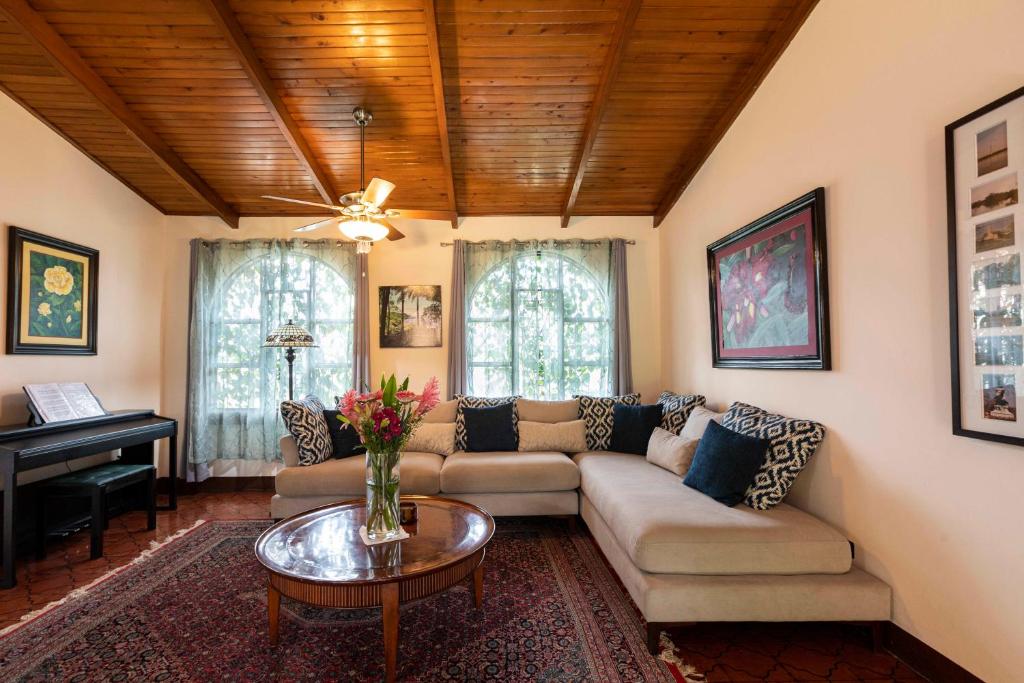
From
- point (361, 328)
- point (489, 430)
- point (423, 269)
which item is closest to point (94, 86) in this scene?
point (361, 328)

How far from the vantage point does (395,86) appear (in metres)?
3.26

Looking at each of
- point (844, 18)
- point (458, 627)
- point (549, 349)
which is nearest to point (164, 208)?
point (549, 349)

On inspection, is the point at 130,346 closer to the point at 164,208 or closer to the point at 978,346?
the point at 164,208

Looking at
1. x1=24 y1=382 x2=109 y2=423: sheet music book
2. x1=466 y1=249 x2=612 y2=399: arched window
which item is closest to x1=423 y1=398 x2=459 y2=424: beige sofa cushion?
x1=466 y1=249 x2=612 y2=399: arched window

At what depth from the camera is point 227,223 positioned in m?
4.71

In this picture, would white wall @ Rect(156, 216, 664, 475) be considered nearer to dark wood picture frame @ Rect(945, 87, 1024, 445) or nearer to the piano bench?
the piano bench

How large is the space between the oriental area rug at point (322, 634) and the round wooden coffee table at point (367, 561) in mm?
181

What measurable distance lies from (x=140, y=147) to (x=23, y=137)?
2.23 ft

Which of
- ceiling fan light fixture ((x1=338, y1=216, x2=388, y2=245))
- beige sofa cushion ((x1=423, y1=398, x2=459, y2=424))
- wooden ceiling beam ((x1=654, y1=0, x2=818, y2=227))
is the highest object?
wooden ceiling beam ((x1=654, y1=0, x2=818, y2=227))

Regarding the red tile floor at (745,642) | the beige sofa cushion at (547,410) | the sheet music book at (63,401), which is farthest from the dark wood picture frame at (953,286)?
the sheet music book at (63,401)

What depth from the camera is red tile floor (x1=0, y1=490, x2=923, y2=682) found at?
1927 mm

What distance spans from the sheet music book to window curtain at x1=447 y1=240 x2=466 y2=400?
9.42ft

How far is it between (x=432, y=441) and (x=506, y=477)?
0.82 m

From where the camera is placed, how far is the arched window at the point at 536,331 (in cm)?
478
